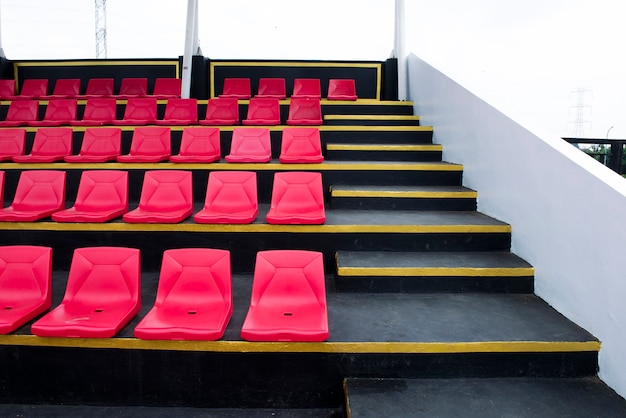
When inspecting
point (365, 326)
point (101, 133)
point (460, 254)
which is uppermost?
point (101, 133)

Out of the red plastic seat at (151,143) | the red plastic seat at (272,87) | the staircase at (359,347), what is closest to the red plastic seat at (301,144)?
the red plastic seat at (151,143)

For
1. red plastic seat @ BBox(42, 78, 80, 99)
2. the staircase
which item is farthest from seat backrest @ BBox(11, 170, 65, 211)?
red plastic seat @ BBox(42, 78, 80, 99)

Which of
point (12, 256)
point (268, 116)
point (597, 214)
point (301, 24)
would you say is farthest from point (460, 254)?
point (301, 24)

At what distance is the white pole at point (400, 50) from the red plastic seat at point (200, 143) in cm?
266

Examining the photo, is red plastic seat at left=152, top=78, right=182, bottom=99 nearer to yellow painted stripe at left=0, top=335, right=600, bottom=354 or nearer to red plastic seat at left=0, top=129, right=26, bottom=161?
red plastic seat at left=0, top=129, right=26, bottom=161

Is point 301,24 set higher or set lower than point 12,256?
higher

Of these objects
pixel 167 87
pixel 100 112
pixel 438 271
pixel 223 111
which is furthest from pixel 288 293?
pixel 167 87

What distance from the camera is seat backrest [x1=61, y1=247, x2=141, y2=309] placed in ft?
6.29

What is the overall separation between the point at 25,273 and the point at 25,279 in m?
0.03

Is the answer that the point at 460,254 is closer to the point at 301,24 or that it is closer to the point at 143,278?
the point at 143,278

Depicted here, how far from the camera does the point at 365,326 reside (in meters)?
1.79

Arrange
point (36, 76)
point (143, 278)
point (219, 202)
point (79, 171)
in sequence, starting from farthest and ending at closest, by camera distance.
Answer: point (36, 76), point (79, 171), point (219, 202), point (143, 278)

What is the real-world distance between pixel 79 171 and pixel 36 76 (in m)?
3.86

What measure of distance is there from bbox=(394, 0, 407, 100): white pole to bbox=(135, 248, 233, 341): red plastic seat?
156 inches
